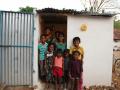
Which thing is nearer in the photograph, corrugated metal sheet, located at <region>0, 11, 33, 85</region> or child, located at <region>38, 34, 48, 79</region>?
corrugated metal sheet, located at <region>0, 11, 33, 85</region>

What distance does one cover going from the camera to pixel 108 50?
12086 mm

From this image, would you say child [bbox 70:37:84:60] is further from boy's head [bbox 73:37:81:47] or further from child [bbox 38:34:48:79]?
child [bbox 38:34:48:79]

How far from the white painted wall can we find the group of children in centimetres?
56

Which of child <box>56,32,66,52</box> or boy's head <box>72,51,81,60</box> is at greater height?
child <box>56,32,66,52</box>

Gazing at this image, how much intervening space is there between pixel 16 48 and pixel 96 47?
104 inches

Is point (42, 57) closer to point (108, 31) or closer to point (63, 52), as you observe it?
point (63, 52)

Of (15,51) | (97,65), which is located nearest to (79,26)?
(97,65)

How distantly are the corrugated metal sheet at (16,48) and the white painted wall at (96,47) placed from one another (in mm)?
1497

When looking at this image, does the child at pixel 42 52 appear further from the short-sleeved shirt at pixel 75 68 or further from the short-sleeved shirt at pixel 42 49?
the short-sleeved shirt at pixel 75 68

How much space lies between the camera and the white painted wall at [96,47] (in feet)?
38.8

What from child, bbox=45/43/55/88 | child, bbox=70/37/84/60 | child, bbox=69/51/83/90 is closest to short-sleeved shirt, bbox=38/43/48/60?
child, bbox=45/43/55/88

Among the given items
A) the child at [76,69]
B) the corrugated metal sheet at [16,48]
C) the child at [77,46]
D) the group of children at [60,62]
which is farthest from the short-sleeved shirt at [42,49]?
the child at [76,69]

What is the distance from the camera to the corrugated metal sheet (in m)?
11.2

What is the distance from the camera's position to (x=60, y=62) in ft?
36.4
